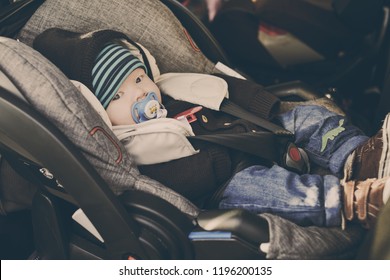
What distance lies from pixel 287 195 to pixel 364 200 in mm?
151

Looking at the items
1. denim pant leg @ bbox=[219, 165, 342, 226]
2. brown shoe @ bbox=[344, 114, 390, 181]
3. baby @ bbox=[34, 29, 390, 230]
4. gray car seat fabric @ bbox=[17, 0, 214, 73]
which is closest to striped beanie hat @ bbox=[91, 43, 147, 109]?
baby @ bbox=[34, 29, 390, 230]

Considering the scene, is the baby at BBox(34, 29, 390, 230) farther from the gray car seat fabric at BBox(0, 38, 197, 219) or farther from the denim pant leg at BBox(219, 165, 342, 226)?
the gray car seat fabric at BBox(0, 38, 197, 219)

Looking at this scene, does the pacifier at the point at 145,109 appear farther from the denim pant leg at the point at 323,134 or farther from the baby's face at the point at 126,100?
the denim pant leg at the point at 323,134

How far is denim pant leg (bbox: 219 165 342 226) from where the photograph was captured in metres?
0.99

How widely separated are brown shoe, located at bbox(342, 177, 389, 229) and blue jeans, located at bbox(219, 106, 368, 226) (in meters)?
0.02

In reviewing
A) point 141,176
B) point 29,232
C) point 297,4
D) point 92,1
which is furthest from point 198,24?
point 29,232

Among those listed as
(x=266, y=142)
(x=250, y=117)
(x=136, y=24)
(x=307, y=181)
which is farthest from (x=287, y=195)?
(x=136, y=24)

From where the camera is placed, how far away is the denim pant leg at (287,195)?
99 cm

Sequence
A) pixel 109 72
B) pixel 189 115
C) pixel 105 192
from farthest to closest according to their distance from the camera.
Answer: pixel 189 115, pixel 109 72, pixel 105 192

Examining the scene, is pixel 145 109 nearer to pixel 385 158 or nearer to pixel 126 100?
pixel 126 100

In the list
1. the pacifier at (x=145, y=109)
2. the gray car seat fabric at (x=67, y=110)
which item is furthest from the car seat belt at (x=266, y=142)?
the gray car seat fabric at (x=67, y=110)

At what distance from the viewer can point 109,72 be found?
44.6 inches

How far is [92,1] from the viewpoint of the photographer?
122cm

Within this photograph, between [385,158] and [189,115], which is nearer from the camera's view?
[385,158]
